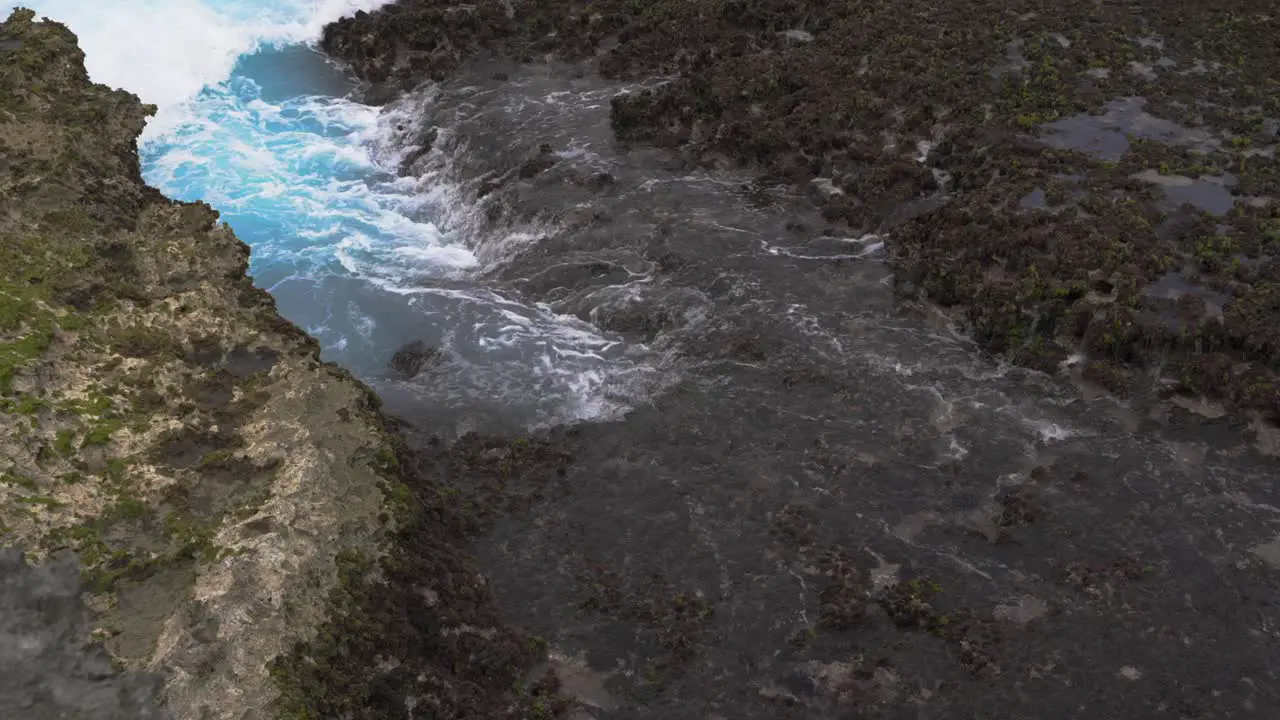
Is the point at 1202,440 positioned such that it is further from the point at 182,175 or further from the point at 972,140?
the point at 182,175

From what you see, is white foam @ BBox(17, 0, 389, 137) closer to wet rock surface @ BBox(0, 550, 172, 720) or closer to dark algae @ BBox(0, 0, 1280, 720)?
dark algae @ BBox(0, 0, 1280, 720)

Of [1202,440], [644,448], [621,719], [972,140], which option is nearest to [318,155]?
[644,448]

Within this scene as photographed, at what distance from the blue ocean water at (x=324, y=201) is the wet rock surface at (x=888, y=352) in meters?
1.54

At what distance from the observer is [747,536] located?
2234cm

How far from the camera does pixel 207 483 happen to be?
18.0m

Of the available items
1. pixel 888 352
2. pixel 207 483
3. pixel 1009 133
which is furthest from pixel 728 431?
pixel 1009 133

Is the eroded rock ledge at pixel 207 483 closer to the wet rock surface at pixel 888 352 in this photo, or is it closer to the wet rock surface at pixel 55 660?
the wet rock surface at pixel 55 660

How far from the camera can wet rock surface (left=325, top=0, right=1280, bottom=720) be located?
20.0 meters

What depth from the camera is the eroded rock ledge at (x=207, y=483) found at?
15625mm

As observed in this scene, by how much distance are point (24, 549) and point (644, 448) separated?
1365cm

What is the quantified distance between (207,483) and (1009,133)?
29.2m

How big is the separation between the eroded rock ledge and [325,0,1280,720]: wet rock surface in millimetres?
3118

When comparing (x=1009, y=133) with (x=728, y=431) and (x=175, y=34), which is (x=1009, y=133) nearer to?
(x=728, y=431)

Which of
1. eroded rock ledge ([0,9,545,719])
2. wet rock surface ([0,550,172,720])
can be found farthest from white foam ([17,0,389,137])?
wet rock surface ([0,550,172,720])
